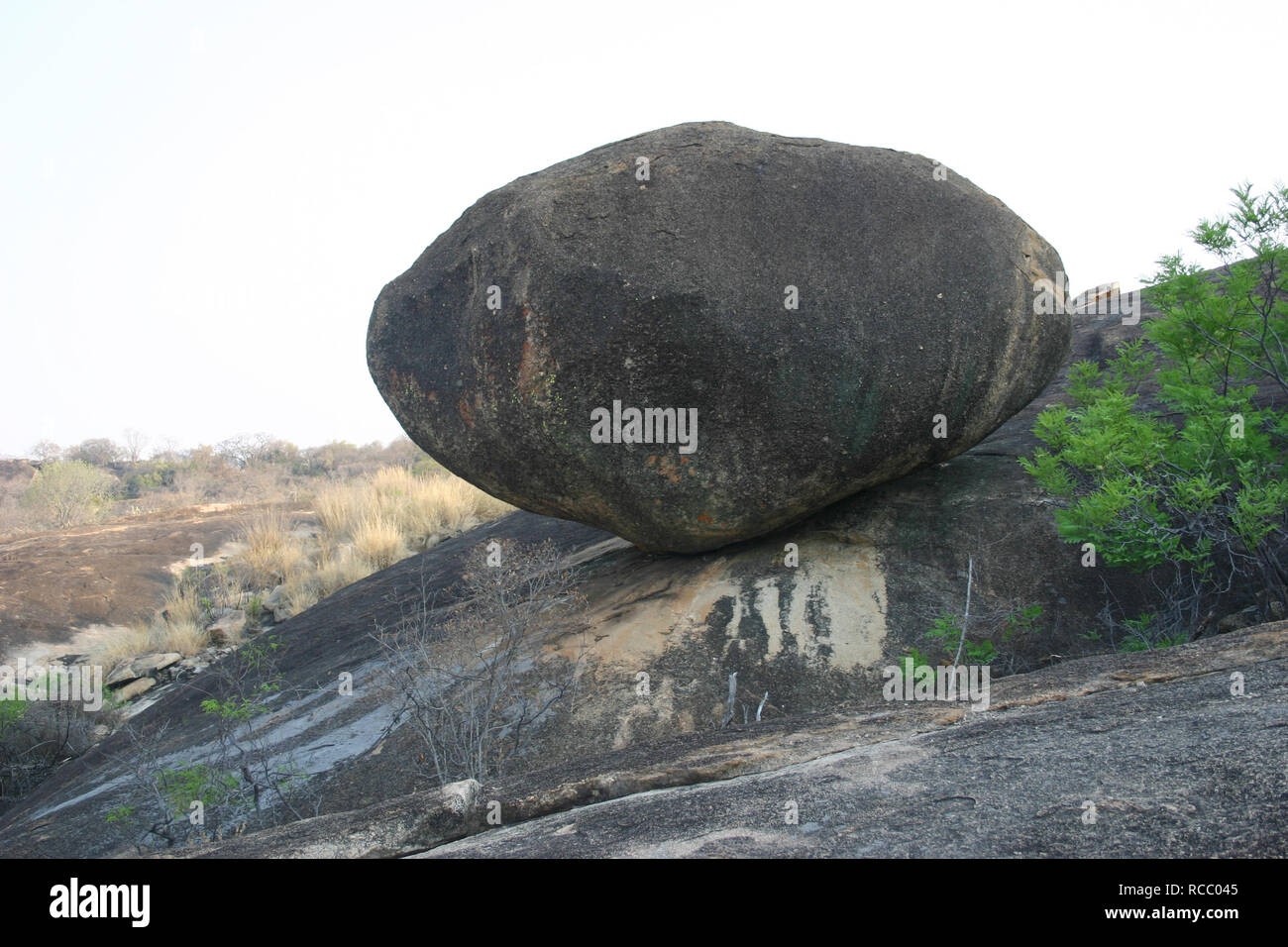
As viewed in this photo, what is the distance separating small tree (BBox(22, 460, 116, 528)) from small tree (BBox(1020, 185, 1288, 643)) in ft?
59.6

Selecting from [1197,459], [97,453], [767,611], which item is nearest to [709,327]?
[767,611]

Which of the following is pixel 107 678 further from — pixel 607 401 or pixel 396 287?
pixel 607 401

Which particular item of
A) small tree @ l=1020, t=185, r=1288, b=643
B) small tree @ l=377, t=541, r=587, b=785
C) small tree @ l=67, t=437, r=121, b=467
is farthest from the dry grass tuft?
small tree @ l=67, t=437, r=121, b=467

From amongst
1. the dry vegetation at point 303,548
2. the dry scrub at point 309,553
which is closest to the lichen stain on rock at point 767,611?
the dry vegetation at point 303,548

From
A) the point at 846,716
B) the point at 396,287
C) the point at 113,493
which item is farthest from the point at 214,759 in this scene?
the point at 113,493

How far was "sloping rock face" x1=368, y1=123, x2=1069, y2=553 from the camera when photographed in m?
4.43

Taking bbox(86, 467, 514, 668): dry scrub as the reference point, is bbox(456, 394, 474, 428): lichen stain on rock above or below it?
above

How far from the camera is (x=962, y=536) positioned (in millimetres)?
5172

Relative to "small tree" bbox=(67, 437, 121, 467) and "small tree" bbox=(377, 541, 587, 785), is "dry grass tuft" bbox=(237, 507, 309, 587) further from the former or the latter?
"small tree" bbox=(67, 437, 121, 467)

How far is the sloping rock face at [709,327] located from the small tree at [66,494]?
52.8 ft

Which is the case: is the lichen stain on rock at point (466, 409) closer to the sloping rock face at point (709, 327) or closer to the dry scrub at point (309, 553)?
the sloping rock face at point (709, 327)

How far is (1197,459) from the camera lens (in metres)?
4.71

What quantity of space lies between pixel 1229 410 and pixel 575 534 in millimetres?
4246

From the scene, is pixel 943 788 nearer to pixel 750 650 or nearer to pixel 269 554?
pixel 750 650
